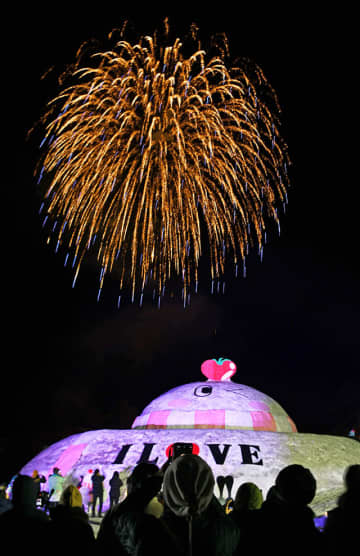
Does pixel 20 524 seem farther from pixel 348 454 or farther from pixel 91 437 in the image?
pixel 348 454

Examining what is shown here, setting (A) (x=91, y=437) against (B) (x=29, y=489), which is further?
(A) (x=91, y=437)

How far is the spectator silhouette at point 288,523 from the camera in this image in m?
3.29

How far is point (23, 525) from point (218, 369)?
1028 inches

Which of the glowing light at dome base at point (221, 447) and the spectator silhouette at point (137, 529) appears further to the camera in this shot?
the glowing light at dome base at point (221, 447)

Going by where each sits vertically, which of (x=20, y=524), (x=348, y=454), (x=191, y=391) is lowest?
(x=348, y=454)

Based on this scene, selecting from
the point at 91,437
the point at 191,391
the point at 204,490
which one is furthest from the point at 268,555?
the point at 191,391

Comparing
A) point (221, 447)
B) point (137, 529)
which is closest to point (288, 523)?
point (137, 529)

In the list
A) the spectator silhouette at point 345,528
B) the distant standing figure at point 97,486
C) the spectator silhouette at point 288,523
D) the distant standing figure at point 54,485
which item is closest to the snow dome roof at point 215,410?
the distant standing figure at point 97,486

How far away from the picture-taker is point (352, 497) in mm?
3244

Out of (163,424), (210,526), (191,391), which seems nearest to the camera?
(210,526)

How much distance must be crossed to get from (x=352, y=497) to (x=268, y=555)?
731 millimetres

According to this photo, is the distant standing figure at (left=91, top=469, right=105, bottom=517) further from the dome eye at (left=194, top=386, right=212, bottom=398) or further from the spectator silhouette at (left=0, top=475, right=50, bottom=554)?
the spectator silhouette at (left=0, top=475, right=50, bottom=554)

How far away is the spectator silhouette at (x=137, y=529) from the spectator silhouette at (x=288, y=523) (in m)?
0.70

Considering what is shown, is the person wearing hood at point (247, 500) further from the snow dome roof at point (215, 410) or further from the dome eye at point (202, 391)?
the dome eye at point (202, 391)
